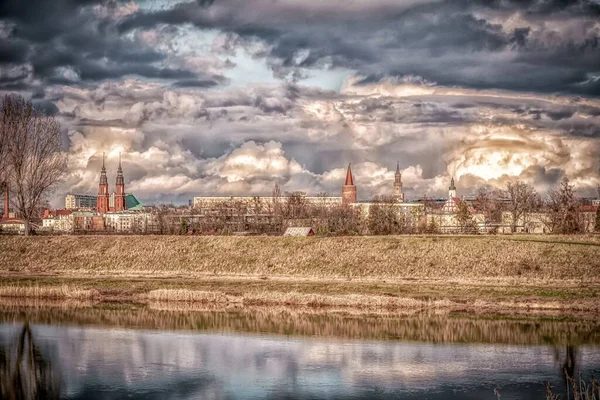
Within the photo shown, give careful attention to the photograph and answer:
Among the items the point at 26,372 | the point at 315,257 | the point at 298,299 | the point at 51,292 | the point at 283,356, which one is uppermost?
the point at 315,257

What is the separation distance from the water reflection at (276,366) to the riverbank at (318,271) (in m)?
12.3

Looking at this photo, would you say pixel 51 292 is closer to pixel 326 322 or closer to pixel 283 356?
pixel 326 322

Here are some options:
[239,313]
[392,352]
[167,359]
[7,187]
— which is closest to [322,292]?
[239,313]

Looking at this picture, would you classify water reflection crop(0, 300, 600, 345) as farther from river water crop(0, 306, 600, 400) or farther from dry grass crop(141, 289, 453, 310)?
dry grass crop(141, 289, 453, 310)

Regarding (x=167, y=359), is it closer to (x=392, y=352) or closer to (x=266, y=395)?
(x=266, y=395)

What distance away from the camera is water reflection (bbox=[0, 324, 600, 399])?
2767cm

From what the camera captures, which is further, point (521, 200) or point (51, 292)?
point (521, 200)

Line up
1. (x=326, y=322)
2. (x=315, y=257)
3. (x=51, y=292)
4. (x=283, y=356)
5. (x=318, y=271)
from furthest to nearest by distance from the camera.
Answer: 1. (x=315, y=257)
2. (x=318, y=271)
3. (x=51, y=292)
4. (x=326, y=322)
5. (x=283, y=356)

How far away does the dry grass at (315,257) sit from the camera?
60156 mm

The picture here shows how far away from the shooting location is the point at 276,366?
1270 inches

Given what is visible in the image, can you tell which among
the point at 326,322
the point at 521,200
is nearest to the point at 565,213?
the point at 521,200

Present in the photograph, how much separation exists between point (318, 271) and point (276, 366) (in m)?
31.6

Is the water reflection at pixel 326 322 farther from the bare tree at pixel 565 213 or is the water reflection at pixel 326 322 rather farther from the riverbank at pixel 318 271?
the bare tree at pixel 565 213

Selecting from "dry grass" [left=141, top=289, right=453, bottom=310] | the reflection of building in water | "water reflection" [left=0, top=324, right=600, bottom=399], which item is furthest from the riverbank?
the reflection of building in water
